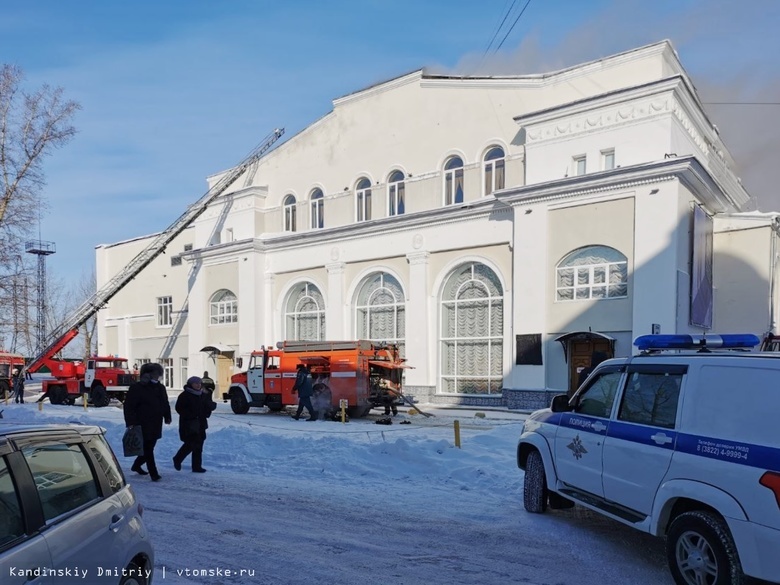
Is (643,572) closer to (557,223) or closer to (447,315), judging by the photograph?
(557,223)

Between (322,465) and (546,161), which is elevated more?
(546,161)

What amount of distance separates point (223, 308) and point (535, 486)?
29.0m

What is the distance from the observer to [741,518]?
4727 millimetres

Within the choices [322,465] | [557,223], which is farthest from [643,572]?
[557,223]

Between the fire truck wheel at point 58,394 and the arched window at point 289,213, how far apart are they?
1300 centimetres

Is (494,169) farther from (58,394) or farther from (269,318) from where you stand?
(58,394)

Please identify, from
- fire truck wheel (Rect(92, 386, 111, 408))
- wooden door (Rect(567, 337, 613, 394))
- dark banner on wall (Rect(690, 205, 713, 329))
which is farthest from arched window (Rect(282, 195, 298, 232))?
dark banner on wall (Rect(690, 205, 713, 329))

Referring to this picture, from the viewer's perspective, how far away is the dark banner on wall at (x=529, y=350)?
23719mm

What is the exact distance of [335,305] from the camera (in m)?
30.5

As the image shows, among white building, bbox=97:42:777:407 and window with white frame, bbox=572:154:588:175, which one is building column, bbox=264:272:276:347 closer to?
white building, bbox=97:42:777:407

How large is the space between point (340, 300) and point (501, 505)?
22.1 metres

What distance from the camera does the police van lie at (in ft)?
15.4

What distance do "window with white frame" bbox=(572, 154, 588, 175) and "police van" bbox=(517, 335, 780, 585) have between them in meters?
17.8

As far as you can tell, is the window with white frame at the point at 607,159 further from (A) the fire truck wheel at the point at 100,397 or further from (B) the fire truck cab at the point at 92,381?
(A) the fire truck wheel at the point at 100,397
